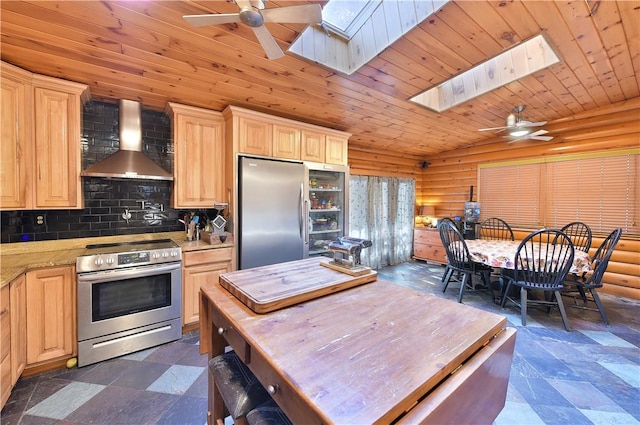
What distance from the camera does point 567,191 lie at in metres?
3.82

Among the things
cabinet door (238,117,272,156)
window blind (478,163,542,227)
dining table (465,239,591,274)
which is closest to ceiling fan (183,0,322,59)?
cabinet door (238,117,272,156)

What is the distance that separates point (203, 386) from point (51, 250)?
1934 millimetres

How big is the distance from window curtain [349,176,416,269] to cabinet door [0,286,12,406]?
12.7ft

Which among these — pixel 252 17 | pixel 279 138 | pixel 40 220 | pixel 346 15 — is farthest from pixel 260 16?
pixel 40 220

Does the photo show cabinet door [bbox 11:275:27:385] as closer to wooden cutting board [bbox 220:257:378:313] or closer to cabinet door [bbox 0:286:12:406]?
cabinet door [bbox 0:286:12:406]

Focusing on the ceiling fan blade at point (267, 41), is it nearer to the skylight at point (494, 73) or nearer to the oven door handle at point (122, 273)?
the skylight at point (494, 73)

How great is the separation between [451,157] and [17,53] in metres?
6.12

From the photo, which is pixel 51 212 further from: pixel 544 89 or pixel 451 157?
pixel 451 157

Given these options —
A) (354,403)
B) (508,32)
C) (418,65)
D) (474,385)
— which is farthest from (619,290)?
(354,403)

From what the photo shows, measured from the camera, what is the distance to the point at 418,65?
213cm

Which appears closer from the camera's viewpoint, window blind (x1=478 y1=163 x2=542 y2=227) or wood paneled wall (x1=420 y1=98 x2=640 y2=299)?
wood paneled wall (x1=420 y1=98 x2=640 y2=299)

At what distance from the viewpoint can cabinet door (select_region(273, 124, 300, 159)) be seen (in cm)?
300

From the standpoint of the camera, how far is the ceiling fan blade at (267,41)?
1375 millimetres

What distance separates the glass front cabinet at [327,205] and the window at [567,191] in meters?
3.04
